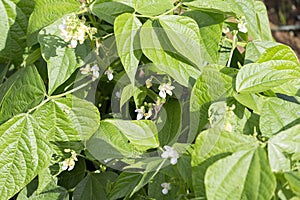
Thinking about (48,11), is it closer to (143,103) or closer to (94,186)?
(143,103)

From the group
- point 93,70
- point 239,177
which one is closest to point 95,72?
point 93,70

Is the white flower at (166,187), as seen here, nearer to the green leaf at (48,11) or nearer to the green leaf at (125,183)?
the green leaf at (125,183)

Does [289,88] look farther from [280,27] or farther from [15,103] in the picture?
[280,27]

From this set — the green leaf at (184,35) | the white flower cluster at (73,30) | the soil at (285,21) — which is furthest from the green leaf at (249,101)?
the soil at (285,21)

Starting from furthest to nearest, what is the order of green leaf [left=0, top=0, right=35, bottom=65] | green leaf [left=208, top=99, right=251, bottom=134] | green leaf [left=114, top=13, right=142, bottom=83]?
green leaf [left=0, top=0, right=35, bottom=65], green leaf [left=114, top=13, right=142, bottom=83], green leaf [left=208, top=99, right=251, bottom=134]

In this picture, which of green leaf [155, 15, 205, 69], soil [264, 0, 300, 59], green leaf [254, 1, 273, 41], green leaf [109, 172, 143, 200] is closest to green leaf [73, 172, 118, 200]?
green leaf [109, 172, 143, 200]

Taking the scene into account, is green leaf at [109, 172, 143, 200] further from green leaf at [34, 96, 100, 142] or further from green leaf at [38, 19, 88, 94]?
green leaf at [38, 19, 88, 94]
